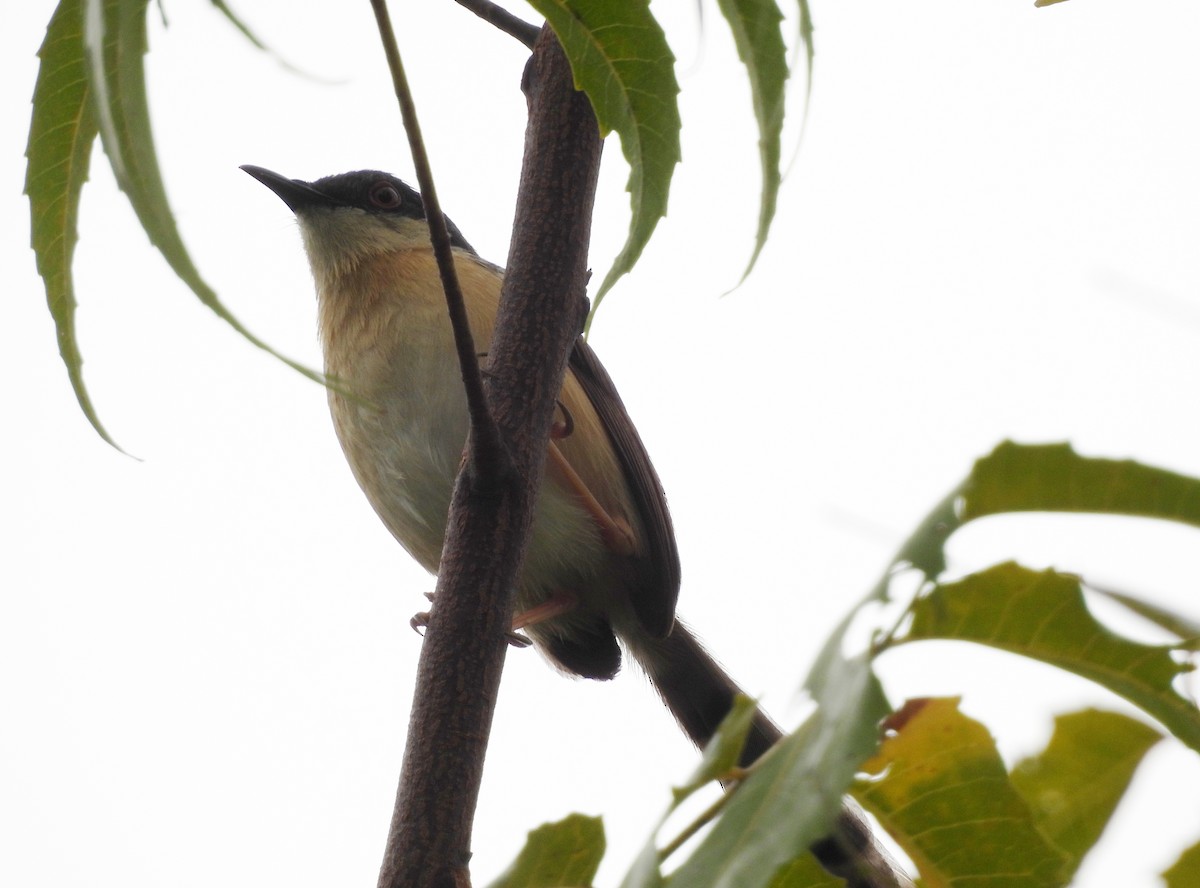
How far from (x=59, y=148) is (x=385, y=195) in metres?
3.88

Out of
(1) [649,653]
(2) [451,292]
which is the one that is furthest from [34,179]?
(1) [649,653]

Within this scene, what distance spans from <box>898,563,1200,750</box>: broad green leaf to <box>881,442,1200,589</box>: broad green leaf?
14 centimetres

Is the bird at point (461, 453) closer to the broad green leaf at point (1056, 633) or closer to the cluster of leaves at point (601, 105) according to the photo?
the cluster of leaves at point (601, 105)

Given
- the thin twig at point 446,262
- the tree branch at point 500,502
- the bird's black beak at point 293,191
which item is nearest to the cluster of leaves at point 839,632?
the thin twig at point 446,262

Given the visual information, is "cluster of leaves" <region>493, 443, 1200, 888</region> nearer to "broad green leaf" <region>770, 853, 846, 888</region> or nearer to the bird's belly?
"broad green leaf" <region>770, 853, 846, 888</region>

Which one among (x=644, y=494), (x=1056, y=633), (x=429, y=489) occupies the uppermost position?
(x=429, y=489)

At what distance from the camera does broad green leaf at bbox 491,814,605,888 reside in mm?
1771

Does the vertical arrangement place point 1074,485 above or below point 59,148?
below

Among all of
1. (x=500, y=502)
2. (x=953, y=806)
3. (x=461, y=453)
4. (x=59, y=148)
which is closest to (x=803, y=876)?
(x=953, y=806)

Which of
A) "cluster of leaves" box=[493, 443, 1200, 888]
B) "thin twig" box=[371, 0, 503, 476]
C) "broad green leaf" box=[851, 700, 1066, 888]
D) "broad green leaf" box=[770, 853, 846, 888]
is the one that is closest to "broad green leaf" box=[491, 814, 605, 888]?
"cluster of leaves" box=[493, 443, 1200, 888]

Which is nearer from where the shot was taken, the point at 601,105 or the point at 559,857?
the point at 559,857

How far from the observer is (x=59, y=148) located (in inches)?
79.0

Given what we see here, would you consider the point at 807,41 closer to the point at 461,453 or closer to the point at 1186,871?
the point at 1186,871

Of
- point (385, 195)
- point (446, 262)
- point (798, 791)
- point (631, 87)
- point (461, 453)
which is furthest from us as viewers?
point (385, 195)
